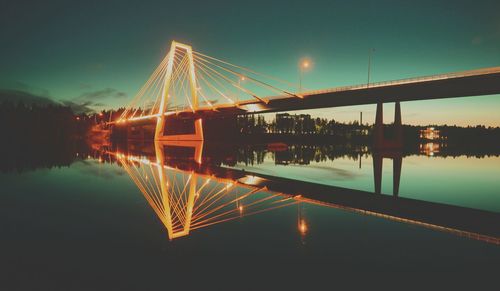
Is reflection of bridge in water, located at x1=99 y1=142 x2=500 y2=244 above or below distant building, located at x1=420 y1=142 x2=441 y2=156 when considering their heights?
below

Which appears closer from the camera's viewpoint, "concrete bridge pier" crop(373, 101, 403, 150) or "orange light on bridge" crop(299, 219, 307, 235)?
"orange light on bridge" crop(299, 219, 307, 235)

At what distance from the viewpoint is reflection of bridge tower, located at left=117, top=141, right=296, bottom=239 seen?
8898 millimetres

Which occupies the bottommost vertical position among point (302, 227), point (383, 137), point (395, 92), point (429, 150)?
point (302, 227)

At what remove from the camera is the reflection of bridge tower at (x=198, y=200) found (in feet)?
29.2

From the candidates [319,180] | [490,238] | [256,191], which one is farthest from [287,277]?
[319,180]

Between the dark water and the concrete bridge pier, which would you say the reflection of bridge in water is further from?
the concrete bridge pier

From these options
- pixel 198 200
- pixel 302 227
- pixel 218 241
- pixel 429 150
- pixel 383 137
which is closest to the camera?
pixel 218 241

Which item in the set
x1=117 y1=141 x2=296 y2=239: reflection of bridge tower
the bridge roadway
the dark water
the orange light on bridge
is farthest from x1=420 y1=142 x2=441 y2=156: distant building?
the orange light on bridge

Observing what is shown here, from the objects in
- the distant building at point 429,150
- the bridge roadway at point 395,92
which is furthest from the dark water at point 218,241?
the distant building at point 429,150

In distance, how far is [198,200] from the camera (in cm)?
1170

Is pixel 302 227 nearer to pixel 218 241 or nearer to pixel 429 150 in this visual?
pixel 218 241

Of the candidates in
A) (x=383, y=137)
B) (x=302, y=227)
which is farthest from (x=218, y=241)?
(x=383, y=137)

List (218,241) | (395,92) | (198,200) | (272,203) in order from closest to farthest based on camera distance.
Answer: (218,241)
(272,203)
(198,200)
(395,92)

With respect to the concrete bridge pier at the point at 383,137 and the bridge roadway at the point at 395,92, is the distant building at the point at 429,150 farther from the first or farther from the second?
the bridge roadway at the point at 395,92
